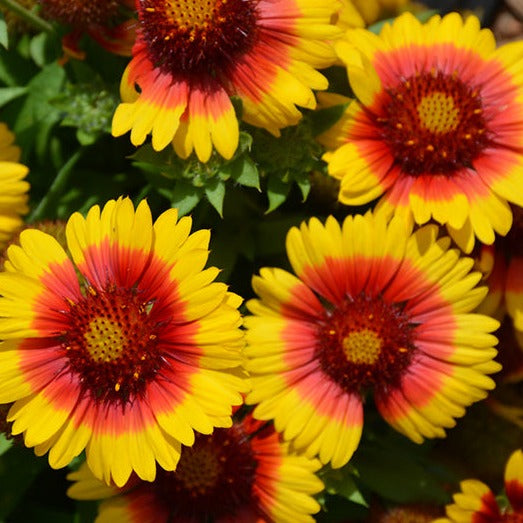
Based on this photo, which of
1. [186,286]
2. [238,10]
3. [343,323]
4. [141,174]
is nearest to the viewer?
[186,286]

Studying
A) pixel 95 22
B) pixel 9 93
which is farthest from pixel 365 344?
pixel 9 93

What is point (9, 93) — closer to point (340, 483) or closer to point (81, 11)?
point (81, 11)

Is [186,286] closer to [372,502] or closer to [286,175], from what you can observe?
[286,175]

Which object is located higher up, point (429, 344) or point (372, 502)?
point (429, 344)

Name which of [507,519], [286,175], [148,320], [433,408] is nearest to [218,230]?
[286,175]

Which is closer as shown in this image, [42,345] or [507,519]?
[42,345]

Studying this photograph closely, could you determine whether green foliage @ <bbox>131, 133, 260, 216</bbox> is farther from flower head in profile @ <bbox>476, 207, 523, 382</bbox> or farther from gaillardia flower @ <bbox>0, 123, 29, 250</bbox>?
flower head in profile @ <bbox>476, 207, 523, 382</bbox>

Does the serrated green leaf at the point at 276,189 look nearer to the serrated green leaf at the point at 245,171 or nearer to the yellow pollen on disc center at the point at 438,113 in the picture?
the serrated green leaf at the point at 245,171

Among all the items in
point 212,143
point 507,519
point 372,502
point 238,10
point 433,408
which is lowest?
point 372,502
